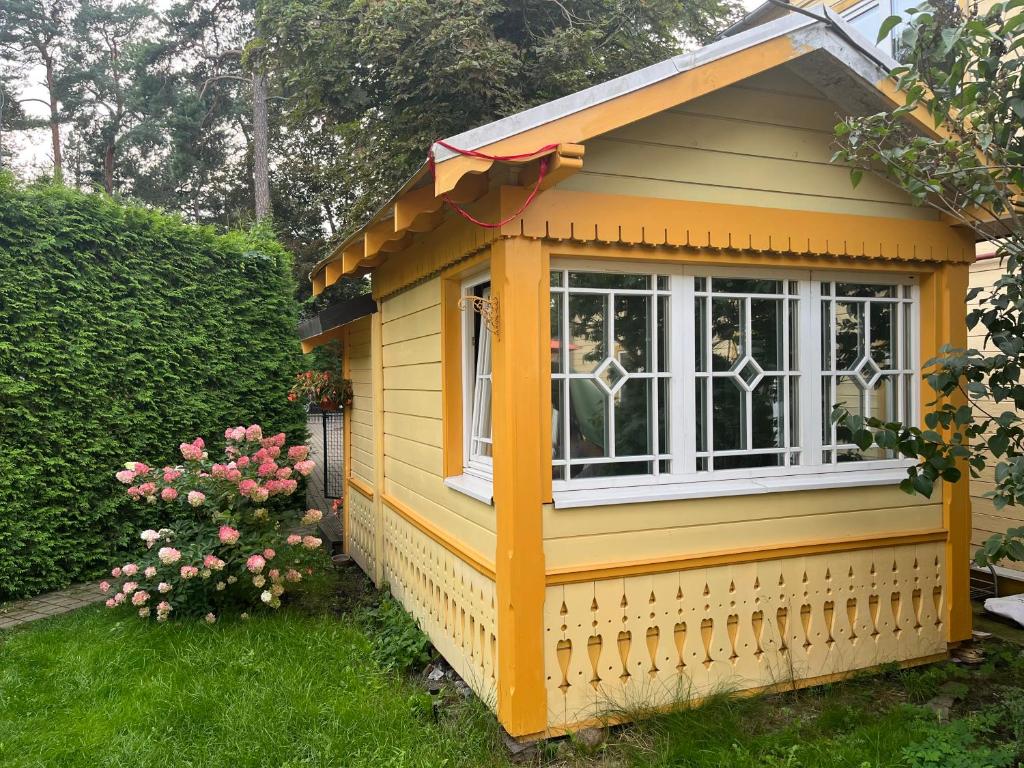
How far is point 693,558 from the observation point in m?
3.61

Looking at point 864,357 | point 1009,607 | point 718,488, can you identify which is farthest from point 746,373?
point 1009,607

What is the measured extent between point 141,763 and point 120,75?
2066cm

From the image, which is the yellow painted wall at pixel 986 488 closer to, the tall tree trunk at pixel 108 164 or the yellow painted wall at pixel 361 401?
the yellow painted wall at pixel 361 401

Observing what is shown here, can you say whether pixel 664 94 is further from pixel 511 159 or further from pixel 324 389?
pixel 324 389

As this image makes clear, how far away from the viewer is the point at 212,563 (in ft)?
15.6

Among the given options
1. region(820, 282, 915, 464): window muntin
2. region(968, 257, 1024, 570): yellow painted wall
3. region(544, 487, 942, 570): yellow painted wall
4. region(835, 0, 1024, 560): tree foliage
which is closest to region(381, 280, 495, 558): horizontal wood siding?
region(544, 487, 942, 570): yellow painted wall

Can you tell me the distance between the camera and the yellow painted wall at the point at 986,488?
5526 millimetres

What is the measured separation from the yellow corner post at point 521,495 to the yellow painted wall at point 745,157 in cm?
56

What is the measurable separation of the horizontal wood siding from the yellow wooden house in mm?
46

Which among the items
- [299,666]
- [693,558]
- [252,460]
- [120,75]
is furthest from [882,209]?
[120,75]

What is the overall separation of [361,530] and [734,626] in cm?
401

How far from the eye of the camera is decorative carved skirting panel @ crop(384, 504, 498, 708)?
354cm

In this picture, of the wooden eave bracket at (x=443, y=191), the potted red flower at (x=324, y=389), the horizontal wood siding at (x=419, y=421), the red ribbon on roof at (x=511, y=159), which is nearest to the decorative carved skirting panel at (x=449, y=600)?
the horizontal wood siding at (x=419, y=421)

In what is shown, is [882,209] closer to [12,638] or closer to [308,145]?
[12,638]
